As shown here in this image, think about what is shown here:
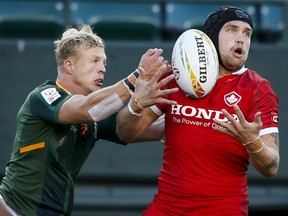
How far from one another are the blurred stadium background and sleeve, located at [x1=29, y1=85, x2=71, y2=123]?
3.25 meters

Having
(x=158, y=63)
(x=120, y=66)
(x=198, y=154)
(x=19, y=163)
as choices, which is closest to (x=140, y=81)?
(x=158, y=63)

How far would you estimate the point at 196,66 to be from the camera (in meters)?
4.60

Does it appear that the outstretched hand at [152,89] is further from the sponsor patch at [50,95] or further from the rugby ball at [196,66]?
the sponsor patch at [50,95]

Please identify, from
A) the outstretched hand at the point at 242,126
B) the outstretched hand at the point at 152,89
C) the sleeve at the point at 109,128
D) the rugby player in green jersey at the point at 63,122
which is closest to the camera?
the outstretched hand at the point at 242,126

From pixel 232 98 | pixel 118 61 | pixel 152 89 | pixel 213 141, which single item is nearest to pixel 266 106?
pixel 232 98

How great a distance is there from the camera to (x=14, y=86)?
8258 mm

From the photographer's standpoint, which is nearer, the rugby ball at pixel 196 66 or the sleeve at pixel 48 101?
the rugby ball at pixel 196 66

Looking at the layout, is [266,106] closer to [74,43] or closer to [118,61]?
[74,43]

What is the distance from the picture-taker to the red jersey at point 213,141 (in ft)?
15.1

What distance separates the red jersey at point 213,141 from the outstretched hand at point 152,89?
188 mm

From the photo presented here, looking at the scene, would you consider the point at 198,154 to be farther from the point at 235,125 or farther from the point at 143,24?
the point at 143,24

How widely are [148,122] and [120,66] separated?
3.45 meters

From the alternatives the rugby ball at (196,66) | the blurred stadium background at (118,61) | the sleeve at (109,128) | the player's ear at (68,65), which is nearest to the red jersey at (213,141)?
the rugby ball at (196,66)

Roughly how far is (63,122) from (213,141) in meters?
0.88
